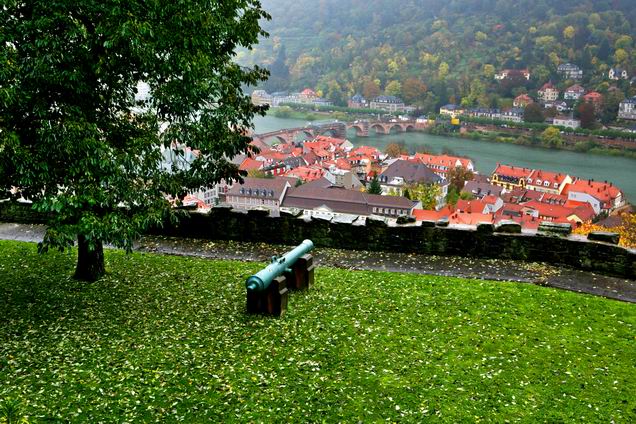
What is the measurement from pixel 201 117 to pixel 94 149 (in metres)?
2.27

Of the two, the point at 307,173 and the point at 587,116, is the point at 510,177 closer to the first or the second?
the point at 307,173

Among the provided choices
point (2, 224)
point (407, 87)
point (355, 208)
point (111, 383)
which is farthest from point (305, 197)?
point (407, 87)

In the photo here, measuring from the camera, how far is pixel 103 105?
905 cm

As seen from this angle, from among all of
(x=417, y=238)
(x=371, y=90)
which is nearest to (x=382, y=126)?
(x=371, y=90)

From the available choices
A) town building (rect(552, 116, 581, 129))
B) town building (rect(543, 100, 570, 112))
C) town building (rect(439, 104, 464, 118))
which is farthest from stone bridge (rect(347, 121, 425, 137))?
town building (rect(543, 100, 570, 112))

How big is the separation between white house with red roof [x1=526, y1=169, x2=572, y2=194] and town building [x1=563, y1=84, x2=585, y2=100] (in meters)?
61.6

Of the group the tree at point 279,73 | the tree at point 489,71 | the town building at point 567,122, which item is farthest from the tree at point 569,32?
the tree at point 279,73

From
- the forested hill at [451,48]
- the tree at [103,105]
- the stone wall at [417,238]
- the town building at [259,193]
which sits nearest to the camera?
the tree at [103,105]

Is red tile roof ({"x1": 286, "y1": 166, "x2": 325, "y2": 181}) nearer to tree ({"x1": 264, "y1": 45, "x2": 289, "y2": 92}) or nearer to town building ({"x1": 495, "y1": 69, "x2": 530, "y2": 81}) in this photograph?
town building ({"x1": 495, "y1": 69, "x2": 530, "y2": 81})

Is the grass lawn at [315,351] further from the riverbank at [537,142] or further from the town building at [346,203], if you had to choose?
the riverbank at [537,142]

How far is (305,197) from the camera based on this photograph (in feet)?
185

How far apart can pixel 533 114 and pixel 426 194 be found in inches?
2491

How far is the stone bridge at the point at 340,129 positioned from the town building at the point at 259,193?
29.2 m

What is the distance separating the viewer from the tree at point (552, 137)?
101 meters
